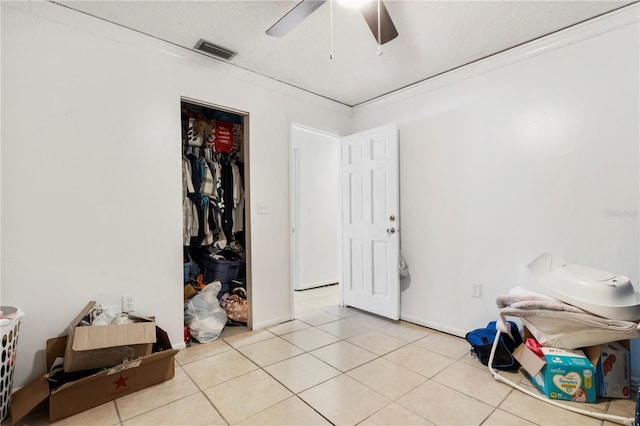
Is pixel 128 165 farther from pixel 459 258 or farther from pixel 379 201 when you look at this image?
pixel 459 258

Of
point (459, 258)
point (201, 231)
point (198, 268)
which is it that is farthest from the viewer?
point (198, 268)

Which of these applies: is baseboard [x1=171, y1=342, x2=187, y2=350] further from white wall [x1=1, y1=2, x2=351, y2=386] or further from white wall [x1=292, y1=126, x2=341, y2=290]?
white wall [x1=292, y1=126, x2=341, y2=290]

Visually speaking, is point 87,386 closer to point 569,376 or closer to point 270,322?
point 270,322

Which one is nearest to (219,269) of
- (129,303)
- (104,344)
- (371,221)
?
(129,303)

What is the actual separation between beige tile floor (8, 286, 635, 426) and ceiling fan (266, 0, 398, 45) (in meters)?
2.08

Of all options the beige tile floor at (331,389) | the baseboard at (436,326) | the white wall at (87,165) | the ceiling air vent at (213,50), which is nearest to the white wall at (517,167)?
the baseboard at (436,326)

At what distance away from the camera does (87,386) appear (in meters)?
1.68

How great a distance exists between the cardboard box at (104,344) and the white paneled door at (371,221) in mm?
2096

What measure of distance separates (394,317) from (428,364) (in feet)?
2.78

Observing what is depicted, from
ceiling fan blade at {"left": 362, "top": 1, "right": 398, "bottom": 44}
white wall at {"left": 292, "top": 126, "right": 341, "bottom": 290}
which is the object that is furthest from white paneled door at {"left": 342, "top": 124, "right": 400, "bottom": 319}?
ceiling fan blade at {"left": 362, "top": 1, "right": 398, "bottom": 44}

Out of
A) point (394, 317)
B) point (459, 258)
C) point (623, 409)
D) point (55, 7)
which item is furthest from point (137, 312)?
point (623, 409)

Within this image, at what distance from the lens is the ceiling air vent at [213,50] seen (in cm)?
234

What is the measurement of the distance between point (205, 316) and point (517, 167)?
9.18 ft

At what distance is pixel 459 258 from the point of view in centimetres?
275
